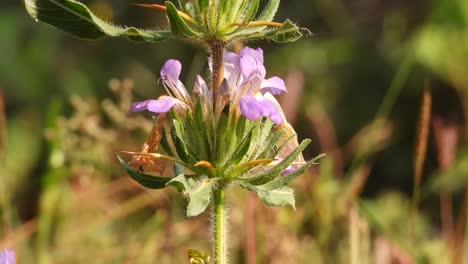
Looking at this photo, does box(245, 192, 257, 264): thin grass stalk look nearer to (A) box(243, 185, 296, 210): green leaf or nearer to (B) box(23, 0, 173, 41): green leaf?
(A) box(243, 185, 296, 210): green leaf

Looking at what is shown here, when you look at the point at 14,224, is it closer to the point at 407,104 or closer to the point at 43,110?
the point at 43,110

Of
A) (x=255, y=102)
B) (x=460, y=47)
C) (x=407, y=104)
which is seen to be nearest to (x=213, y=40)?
(x=255, y=102)

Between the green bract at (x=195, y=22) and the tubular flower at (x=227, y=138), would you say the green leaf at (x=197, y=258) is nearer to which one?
the tubular flower at (x=227, y=138)

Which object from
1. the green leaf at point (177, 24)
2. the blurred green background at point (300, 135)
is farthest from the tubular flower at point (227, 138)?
the blurred green background at point (300, 135)

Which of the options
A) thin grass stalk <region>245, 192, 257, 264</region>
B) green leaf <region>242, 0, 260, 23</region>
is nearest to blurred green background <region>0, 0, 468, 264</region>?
thin grass stalk <region>245, 192, 257, 264</region>

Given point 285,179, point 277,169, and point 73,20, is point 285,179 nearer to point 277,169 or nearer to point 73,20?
point 277,169
